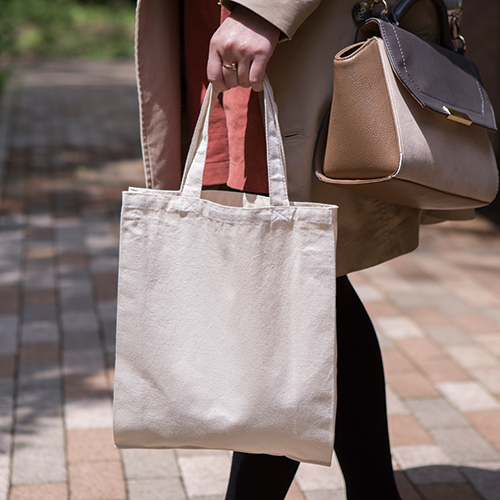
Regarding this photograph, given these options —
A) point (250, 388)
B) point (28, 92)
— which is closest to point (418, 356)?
point (250, 388)

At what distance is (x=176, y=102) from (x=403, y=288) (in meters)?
2.61

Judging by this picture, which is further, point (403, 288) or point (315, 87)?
point (403, 288)

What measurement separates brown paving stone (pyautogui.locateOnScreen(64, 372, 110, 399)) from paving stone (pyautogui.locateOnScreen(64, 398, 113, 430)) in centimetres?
4

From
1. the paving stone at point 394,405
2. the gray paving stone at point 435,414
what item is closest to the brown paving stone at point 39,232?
the paving stone at point 394,405

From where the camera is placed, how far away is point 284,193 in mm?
1151

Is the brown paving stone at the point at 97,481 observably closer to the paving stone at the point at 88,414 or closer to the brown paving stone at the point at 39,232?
the paving stone at the point at 88,414

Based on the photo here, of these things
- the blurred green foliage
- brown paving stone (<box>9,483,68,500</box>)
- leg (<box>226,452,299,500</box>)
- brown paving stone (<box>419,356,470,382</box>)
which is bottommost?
brown paving stone (<box>419,356,470,382</box>)

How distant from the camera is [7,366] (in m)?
2.67

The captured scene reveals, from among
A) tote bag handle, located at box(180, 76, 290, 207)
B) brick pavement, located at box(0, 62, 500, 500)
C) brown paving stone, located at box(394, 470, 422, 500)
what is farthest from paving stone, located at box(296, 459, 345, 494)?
tote bag handle, located at box(180, 76, 290, 207)

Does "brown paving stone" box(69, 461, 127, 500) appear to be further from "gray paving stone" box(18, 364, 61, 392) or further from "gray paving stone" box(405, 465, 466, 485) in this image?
"gray paving stone" box(405, 465, 466, 485)

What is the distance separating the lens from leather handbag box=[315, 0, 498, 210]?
3.74 ft

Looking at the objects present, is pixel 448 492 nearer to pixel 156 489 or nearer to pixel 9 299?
pixel 156 489

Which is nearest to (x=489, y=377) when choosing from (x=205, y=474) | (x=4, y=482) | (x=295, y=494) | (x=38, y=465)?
(x=295, y=494)

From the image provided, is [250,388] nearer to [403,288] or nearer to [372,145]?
[372,145]
